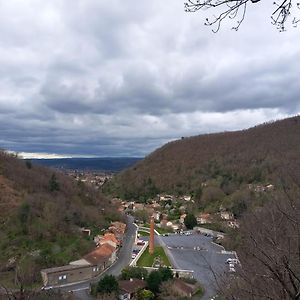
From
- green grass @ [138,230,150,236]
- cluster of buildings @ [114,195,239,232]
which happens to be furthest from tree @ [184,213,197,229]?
green grass @ [138,230,150,236]

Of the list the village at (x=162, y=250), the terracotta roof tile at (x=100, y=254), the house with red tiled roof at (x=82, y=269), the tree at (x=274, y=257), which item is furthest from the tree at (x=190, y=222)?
the tree at (x=274, y=257)

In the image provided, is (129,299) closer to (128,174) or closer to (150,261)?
(150,261)

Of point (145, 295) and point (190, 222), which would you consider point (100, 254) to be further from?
point (190, 222)

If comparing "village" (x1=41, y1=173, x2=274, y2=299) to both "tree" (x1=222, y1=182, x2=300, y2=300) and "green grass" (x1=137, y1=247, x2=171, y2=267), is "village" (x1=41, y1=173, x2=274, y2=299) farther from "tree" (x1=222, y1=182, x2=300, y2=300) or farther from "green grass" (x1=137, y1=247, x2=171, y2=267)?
"tree" (x1=222, y1=182, x2=300, y2=300)

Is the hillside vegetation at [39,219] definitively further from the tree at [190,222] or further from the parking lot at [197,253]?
the tree at [190,222]

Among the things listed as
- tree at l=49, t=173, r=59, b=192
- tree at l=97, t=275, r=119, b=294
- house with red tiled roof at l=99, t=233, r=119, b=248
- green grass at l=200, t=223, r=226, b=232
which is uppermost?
tree at l=49, t=173, r=59, b=192
